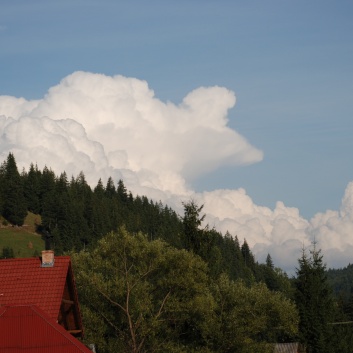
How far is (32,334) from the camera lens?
36.4m

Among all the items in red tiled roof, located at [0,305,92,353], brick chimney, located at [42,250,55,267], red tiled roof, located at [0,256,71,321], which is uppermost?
brick chimney, located at [42,250,55,267]

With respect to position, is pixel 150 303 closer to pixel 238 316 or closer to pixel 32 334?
pixel 238 316

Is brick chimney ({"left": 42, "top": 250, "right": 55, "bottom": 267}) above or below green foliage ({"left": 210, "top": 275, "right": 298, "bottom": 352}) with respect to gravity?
above

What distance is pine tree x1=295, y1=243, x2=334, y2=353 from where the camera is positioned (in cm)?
7050

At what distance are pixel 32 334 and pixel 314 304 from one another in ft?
130

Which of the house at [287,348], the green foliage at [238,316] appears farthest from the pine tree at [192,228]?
the house at [287,348]

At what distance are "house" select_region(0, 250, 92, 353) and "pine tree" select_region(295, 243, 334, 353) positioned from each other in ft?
108

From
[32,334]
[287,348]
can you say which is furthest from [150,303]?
[287,348]

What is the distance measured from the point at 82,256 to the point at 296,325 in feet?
75.3

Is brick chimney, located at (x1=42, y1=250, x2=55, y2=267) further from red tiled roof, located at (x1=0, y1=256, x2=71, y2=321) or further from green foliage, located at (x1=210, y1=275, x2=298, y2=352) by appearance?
green foliage, located at (x1=210, y1=275, x2=298, y2=352)

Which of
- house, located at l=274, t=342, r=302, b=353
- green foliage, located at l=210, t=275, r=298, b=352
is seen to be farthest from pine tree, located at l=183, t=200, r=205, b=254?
house, located at l=274, t=342, r=302, b=353

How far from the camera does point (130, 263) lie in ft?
186

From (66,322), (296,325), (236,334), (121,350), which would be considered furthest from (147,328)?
(296,325)

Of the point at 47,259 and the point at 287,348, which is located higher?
the point at 47,259
